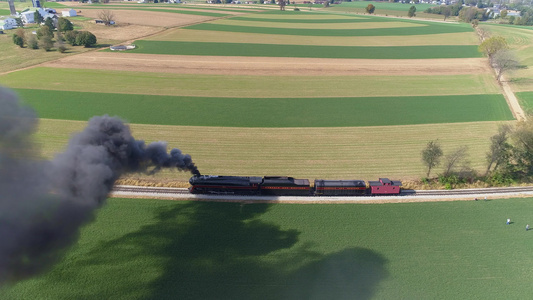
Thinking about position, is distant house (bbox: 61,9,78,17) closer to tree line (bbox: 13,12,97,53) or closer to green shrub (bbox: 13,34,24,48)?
tree line (bbox: 13,12,97,53)

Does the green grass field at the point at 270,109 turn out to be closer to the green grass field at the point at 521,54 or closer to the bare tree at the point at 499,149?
the green grass field at the point at 521,54

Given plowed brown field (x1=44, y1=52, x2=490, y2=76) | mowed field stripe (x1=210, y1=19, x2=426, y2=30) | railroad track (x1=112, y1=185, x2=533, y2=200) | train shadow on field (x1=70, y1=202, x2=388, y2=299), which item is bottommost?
train shadow on field (x1=70, y1=202, x2=388, y2=299)

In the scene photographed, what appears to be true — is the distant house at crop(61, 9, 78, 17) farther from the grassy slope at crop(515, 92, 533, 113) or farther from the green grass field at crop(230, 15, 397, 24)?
the grassy slope at crop(515, 92, 533, 113)

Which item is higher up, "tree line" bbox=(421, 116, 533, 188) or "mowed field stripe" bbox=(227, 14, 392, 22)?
"mowed field stripe" bbox=(227, 14, 392, 22)

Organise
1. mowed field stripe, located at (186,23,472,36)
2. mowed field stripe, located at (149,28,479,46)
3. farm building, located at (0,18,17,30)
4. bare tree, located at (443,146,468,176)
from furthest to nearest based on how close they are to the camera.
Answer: mowed field stripe, located at (186,23,472,36)
farm building, located at (0,18,17,30)
mowed field stripe, located at (149,28,479,46)
bare tree, located at (443,146,468,176)

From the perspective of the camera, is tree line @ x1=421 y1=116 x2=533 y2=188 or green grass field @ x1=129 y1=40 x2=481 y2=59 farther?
green grass field @ x1=129 y1=40 x2=481 y2=59

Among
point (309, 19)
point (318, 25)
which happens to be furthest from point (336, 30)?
point (309, 19)

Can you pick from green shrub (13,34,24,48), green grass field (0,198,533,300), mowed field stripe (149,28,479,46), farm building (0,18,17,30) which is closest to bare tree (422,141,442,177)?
green grass field (0,198,533,300)

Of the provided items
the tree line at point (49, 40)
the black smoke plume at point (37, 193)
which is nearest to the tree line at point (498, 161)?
the black smoke plume at point (37, 193)

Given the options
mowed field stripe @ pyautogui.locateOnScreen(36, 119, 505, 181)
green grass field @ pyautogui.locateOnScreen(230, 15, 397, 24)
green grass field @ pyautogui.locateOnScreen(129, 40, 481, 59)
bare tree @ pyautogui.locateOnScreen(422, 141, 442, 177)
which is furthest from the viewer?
green grass field @ pyautogui.locateOnScreen(230, 15, 397, 24)
